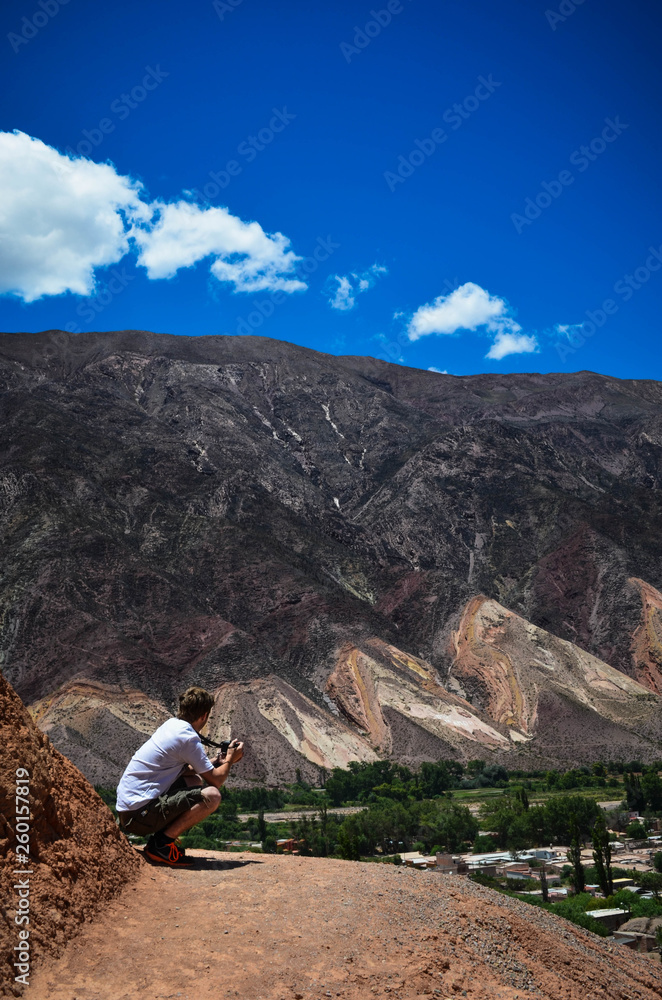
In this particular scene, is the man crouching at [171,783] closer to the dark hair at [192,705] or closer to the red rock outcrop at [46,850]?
the dark hair at [192,705]

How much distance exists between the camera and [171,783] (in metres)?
8.97

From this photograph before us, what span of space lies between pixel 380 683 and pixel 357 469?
63806mm

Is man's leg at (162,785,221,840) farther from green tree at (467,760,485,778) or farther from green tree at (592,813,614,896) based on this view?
green tree at (467,760,485,778)

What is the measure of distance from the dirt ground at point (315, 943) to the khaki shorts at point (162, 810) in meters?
0.41

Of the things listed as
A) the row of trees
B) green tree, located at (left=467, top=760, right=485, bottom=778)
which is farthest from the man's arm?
green tree, located at (left=467, top=760, right=485, bottom=778)

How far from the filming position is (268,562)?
101 metres

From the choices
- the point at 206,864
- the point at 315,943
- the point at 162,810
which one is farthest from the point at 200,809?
the point at 315,943

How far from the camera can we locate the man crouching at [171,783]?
28.8 feet

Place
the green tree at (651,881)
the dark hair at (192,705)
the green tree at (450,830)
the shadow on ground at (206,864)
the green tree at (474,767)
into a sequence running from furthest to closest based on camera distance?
the green tree at (474,767)
the green tree at (450,830)
the green tree at (651,881)
the shadow on ground at (206,864)
the dark hair at (192,705)

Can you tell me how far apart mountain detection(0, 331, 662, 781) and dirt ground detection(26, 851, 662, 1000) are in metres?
58.8

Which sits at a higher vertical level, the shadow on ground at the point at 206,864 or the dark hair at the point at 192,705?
A: the dark hair at the point at 192,705

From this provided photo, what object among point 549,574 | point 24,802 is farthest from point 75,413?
point 24,802

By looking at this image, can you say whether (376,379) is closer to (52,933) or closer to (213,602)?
(213,602)

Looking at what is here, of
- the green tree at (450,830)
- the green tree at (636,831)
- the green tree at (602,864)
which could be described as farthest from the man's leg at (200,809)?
the green tree at (636,831)
